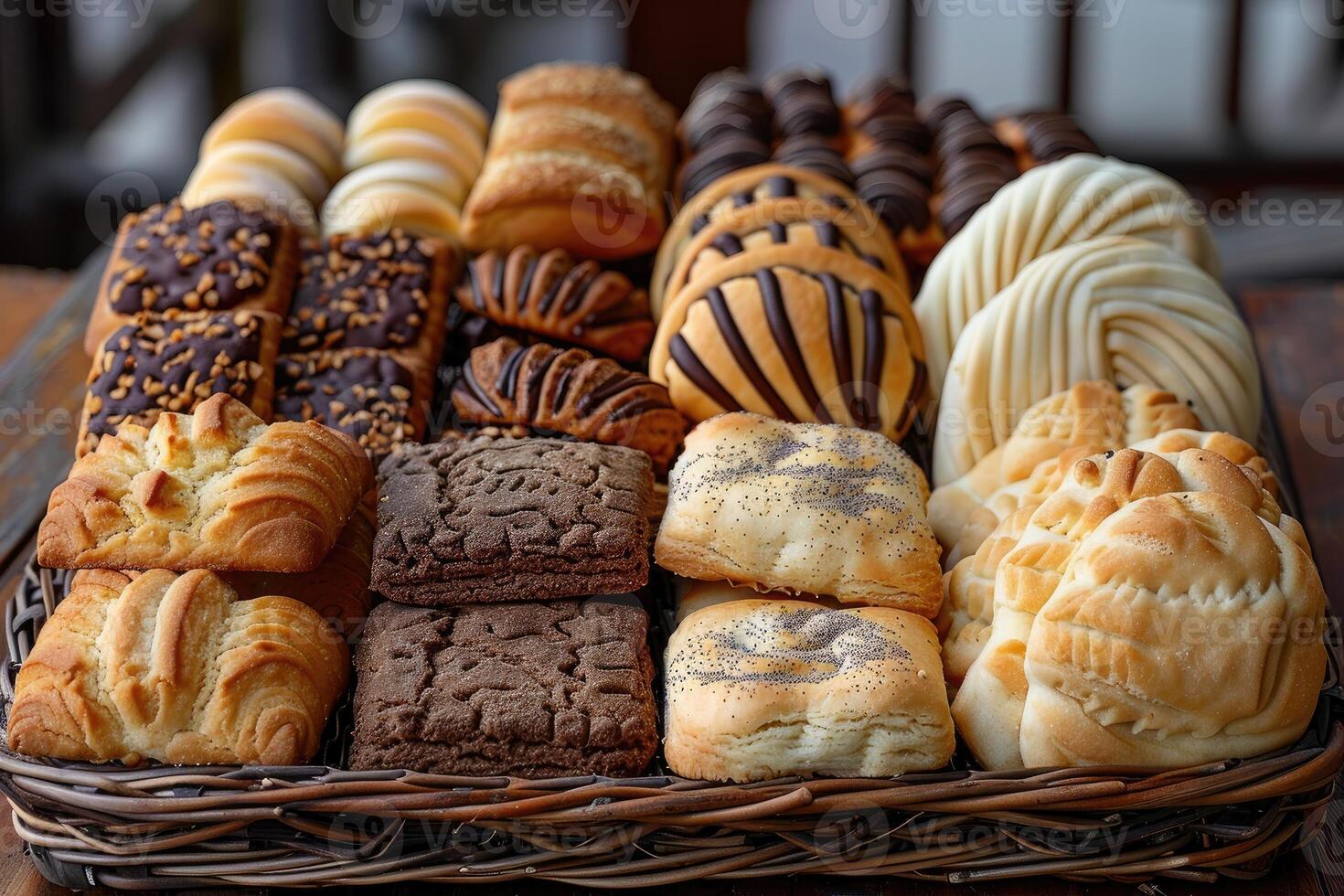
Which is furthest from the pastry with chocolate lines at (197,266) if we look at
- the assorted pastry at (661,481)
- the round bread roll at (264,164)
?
the round bread roll at (264,164)

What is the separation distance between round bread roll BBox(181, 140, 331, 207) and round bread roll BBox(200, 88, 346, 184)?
21mm

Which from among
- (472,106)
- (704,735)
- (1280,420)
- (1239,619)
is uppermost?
(472,106)

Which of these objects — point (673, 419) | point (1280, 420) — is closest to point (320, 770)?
point (673, 419)

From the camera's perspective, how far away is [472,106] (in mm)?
3902

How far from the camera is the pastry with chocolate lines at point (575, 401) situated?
270 centimetres

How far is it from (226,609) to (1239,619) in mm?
1563

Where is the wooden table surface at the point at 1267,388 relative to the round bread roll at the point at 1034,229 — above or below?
below

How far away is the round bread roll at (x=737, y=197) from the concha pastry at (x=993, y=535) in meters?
1.01

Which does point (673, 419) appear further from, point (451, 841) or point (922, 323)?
point (451, 841)

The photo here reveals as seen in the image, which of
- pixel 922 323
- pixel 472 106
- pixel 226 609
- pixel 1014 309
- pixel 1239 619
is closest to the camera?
pixel 1239 619

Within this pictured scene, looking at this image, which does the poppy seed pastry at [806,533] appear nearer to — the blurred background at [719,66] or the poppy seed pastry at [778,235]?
the poppy seed pastry at [778,235]

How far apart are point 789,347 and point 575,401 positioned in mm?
447

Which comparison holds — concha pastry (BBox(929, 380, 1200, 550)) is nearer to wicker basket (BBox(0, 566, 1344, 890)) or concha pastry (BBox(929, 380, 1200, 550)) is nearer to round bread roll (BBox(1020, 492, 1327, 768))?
round bread roll (BBox(1020, 492, 1327, 768))
